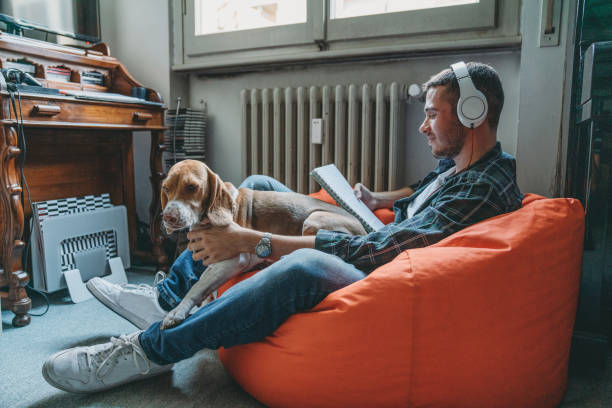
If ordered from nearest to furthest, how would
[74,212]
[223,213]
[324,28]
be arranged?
[223,213], [74,212], [324,28]

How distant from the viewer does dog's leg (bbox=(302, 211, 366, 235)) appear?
166cm

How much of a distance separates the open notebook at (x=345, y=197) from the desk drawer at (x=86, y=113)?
3.56 ft

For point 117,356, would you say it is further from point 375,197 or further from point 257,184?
point 375,197

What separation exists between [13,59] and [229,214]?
151cm

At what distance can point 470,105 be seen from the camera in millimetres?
1206

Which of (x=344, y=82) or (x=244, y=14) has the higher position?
(x=244, y=14)

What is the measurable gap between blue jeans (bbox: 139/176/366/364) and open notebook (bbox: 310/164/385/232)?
0.54m

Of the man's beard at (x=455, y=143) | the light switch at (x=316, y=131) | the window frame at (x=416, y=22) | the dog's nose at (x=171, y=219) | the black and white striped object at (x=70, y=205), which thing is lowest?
the black and white striped object at (x=70, y=205)

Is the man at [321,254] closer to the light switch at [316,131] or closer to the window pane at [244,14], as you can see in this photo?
the light switch at [316,131]

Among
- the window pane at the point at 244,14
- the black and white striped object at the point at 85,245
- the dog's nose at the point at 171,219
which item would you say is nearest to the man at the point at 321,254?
the dog's nose at the point at 171,219

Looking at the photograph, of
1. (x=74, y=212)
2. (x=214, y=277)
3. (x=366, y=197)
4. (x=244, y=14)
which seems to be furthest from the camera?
(x=244, y=14)

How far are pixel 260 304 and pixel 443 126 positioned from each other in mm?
718

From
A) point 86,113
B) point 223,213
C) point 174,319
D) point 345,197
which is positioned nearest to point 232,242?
point 223,213

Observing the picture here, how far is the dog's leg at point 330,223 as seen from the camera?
5.45 ft
